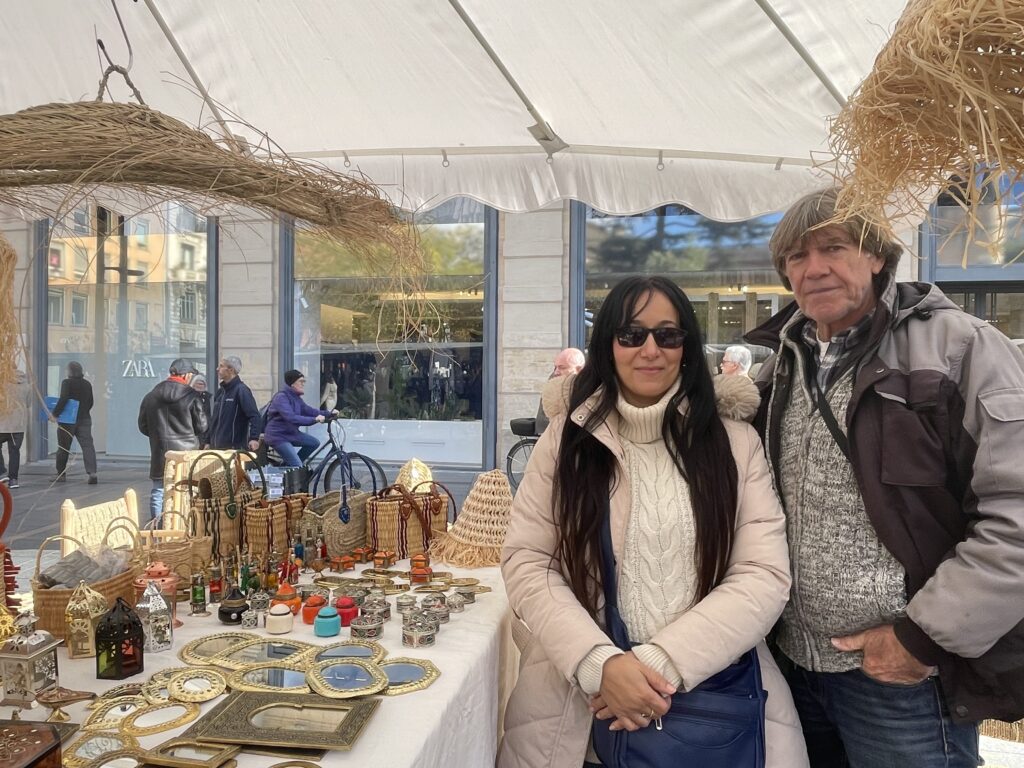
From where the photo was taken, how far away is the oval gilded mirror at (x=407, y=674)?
5.00 feet

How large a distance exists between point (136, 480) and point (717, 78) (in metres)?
8.33

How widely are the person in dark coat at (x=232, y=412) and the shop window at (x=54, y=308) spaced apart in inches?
173

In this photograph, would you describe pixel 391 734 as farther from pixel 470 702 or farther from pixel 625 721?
pixel 625 721

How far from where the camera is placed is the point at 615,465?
166cm

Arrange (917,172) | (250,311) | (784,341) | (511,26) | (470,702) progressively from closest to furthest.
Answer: (917,172) < (470,702) < (784,341) < (511,26) < (250,311)

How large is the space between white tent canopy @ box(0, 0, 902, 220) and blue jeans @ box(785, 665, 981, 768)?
2094 millimetres

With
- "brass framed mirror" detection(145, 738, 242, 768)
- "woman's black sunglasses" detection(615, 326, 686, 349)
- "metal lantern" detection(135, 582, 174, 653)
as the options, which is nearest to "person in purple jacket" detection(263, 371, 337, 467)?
"metal lantern" detection(135, 582, 174, 653)

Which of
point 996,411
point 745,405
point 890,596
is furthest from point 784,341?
point 890,596

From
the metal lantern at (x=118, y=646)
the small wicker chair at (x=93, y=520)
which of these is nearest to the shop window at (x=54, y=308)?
the small wicker chair at (x=93, y=520)

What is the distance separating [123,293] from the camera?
951 cm

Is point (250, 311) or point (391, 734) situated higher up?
point (250, 311)

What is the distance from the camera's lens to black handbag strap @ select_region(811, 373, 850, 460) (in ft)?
5.05

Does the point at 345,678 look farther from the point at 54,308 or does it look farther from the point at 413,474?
the point at 54,308

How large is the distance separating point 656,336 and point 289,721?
1108mm
